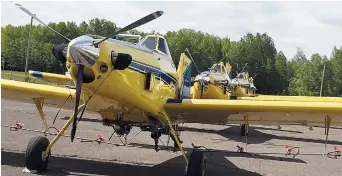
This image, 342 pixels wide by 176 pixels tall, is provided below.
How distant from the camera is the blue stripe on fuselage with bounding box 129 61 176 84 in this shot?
7.30 meters

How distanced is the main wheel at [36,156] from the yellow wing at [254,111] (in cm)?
245

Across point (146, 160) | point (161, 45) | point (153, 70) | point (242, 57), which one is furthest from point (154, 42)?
point (242, 57)

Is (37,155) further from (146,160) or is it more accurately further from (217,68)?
(217,68)

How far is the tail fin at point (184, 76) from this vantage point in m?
10.2

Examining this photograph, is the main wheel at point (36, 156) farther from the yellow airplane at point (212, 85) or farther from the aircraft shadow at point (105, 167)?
the yellow airplane at point (212, 85)

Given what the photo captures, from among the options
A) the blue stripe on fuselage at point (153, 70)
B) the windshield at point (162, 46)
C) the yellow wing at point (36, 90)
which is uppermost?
the windshield at point (162, 46)

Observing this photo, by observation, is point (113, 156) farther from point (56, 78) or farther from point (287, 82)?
point (287, 82)

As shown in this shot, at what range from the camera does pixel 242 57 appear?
80.4 m

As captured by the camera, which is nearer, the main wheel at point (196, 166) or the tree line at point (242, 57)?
the main wheel at point (196, 166)

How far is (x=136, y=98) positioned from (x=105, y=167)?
205cm

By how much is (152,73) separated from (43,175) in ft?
8.76

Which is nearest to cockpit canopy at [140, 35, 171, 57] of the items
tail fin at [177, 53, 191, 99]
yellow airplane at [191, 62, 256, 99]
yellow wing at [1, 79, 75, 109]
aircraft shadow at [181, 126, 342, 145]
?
tail fin at [177, 53, 191, 99]

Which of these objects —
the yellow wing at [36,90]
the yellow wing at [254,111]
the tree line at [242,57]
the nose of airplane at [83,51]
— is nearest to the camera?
the nose of airplane at [83,51]

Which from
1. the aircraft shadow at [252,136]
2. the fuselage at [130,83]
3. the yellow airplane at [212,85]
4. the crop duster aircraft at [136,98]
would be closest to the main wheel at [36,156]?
the crop duster aircraft at [136,98]
